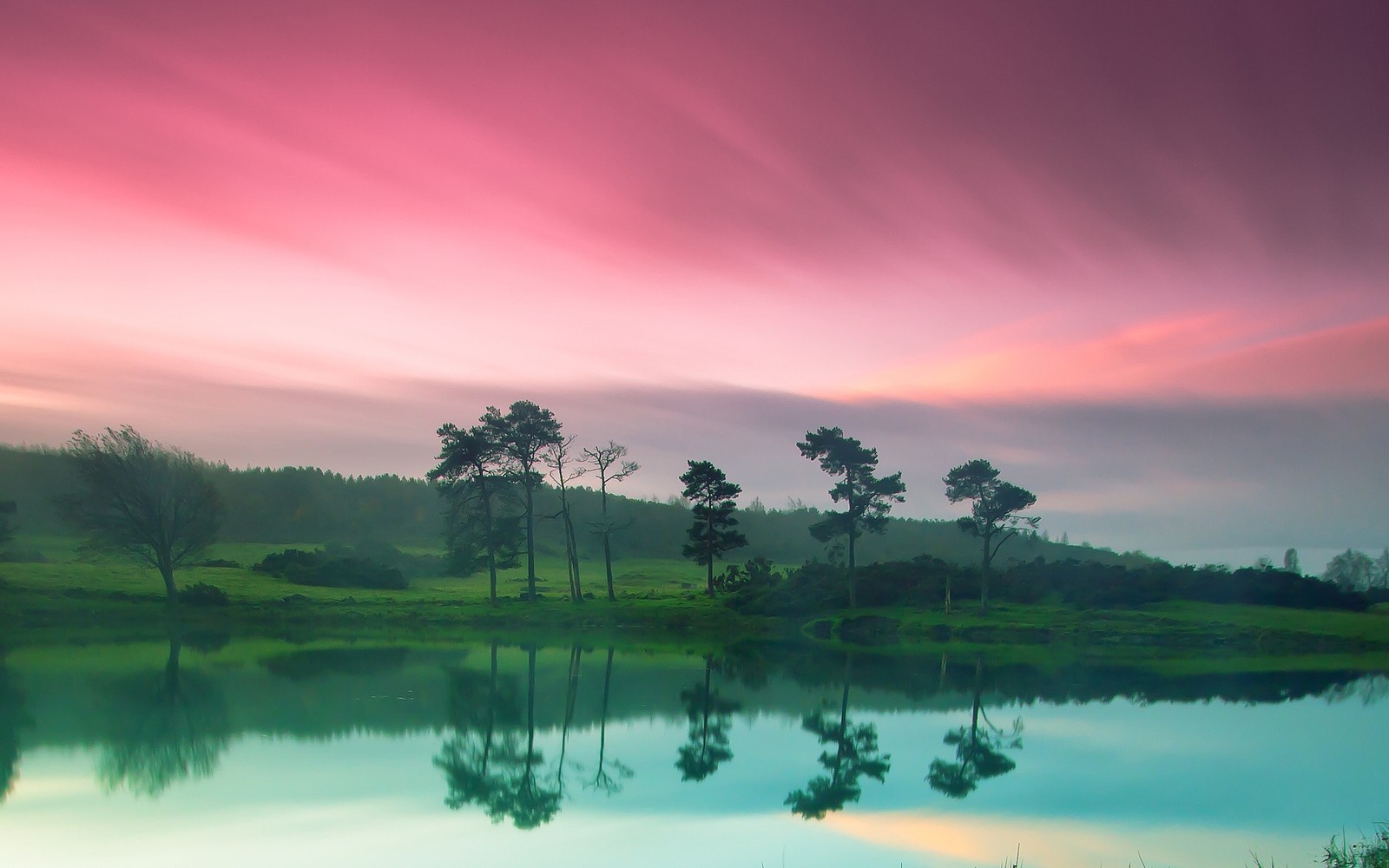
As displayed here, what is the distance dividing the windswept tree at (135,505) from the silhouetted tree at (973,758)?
45.6 metres

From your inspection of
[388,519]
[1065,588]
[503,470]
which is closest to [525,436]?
[503,470]

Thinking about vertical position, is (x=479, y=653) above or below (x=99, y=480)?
below

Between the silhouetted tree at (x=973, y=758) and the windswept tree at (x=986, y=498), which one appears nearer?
the silhouetted tree at (x=973, y=758)

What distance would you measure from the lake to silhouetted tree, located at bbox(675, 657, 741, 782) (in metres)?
0.09

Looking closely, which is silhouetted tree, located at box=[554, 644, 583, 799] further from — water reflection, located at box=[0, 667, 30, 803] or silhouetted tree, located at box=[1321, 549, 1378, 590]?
silhouetted tree, located at box=[1321, 549, 1378, 590]

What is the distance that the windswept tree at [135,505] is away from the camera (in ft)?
173

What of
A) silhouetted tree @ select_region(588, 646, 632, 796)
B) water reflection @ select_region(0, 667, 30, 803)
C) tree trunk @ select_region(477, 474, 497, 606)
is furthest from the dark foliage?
water reflection @ select_region(0, 667, 30, 803)

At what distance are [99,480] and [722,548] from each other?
37.8m

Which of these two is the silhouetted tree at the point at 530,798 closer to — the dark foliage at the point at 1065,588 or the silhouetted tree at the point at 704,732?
the silhouetted tree at the point at 704,732

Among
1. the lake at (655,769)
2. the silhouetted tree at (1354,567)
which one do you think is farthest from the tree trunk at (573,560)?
the silhouetted tree at (1354,567)

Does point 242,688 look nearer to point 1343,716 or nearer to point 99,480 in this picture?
point 1343,716

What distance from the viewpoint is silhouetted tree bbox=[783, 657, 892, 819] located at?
14.8 meters

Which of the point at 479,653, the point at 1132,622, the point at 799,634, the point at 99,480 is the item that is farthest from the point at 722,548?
the point at 99,480

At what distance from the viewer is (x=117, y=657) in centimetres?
3148
